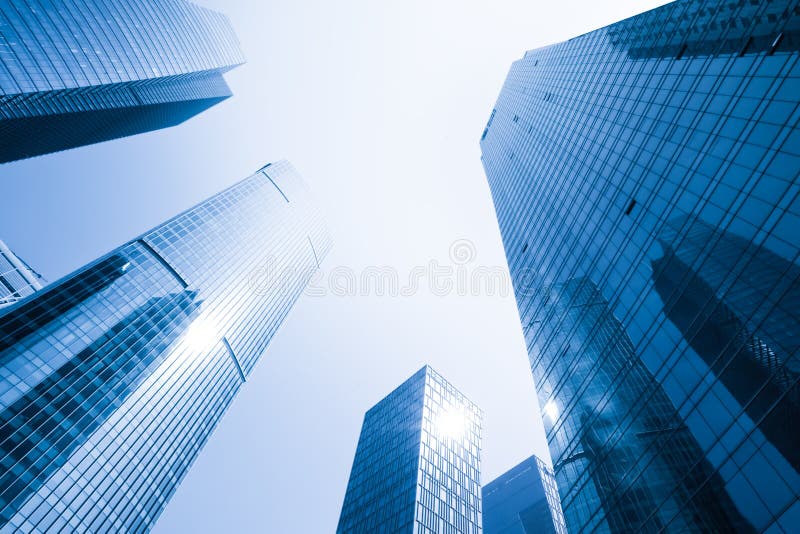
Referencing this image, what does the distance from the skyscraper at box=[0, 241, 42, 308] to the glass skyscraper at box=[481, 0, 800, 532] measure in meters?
137

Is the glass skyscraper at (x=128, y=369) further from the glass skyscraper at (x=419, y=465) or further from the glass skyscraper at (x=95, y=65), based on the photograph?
the glass skyscraper at (x=419, y=465)

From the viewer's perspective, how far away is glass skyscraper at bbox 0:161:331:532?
177ft

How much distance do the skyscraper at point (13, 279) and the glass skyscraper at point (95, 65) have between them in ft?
109

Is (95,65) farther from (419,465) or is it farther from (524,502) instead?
(524,502)

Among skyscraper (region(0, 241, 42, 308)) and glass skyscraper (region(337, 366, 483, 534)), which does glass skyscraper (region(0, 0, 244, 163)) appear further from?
glass skyscraper (region(337, 366, 483, 534))

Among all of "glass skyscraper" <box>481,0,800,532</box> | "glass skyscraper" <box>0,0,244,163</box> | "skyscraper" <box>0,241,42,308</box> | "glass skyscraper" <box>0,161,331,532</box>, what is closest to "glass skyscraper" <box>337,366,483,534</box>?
"glass skyscraper" <box>0,161,331,532</box>

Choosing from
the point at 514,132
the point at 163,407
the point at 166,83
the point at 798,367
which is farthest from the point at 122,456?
the point at 166,83

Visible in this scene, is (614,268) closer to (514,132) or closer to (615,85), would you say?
(615,85)

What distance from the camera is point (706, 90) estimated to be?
29062 millimetres

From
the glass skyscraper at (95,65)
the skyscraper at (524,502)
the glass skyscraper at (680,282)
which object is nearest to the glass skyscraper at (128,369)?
the glass skyscraper at (95,65)

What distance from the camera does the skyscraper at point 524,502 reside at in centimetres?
11919

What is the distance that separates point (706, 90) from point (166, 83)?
475ft

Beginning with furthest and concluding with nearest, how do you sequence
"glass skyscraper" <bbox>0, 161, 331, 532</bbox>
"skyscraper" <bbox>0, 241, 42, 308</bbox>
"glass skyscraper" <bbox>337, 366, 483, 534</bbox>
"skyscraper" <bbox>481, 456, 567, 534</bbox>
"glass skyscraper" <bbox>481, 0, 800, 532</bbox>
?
"skyscraper" <bbox>481, 456, 567, 534</bbox> < "skyscraper" <bbox>0, 241, 42, 308</bbox> < "glass skyscraper" <bbox>337, 366, 483, 534</bbox> < "glass skyscraper" <bbox>0, 161, 331, 532</bbox> < "glass skyscraper" <bbox>481, 0, 800, 532</bbox>

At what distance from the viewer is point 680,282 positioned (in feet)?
91.0
